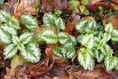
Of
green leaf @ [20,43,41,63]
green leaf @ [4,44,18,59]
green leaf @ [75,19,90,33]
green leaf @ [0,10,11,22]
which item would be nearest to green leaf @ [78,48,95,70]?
green leaf @ [75,19,90,33]

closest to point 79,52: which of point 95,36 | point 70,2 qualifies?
point 95,36

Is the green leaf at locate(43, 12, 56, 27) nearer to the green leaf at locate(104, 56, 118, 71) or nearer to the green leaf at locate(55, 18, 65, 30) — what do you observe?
the green leaf at locate(55, 18, 65, 30)

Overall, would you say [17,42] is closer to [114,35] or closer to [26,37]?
[26,37]

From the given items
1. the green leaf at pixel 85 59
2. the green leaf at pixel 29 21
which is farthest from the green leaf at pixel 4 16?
the green leaf at pixel 85 59

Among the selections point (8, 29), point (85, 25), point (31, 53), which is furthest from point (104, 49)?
point (8, 29)

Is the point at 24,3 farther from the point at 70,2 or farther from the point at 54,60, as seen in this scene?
the point at 54,60

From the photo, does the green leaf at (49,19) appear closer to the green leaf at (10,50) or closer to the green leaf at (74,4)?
the green leaf at (74,4)
